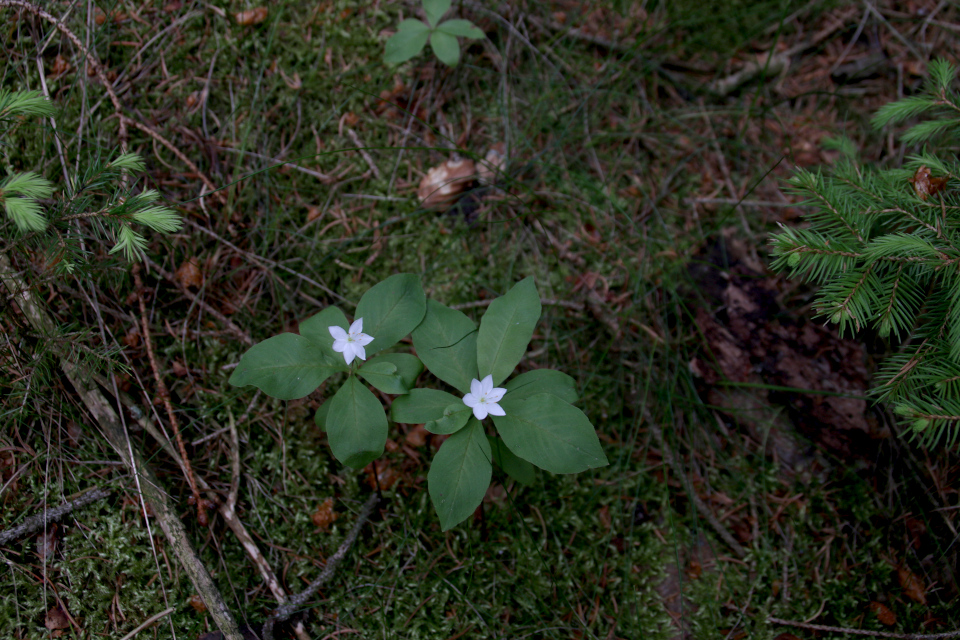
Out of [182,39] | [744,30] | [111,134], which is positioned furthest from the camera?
[744,30]

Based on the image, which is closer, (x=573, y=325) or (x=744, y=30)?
(x=573, y=325)

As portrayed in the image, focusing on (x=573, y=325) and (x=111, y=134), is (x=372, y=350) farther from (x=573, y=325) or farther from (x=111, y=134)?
(x=111, y=134)

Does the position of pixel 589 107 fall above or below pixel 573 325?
above

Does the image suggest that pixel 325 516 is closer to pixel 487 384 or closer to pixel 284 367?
pixel 284 367

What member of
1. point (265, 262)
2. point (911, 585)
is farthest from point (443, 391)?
point (911, 585)

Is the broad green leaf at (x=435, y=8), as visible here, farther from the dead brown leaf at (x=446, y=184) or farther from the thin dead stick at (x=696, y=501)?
the thin dead stick at (x=696, y=501)

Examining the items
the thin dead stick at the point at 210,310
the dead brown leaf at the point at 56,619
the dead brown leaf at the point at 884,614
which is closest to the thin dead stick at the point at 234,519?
the thin dead stick at the point at 210,310

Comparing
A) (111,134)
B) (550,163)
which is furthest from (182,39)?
(550,163)

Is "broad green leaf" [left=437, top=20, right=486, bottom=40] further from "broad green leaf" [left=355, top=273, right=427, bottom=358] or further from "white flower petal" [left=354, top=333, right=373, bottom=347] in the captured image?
"white flower petal" [left=354, top=333, right=373, bottom=347]
